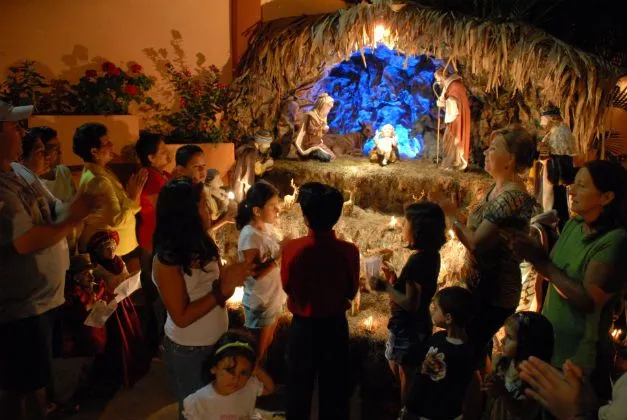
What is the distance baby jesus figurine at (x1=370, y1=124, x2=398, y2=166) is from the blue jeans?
5.88 metres

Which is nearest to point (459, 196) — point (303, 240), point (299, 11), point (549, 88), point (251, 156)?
point (549, 88)

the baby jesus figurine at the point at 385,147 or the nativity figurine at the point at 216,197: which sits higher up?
the baby jesus figurine at the point at 385,147

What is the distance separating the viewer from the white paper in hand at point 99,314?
4.12m

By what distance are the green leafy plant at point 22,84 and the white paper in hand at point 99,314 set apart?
3013mm

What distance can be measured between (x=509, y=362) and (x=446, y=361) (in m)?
0.35

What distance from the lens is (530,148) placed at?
3.27 m

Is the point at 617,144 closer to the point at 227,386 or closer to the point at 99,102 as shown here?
the point at 99,102

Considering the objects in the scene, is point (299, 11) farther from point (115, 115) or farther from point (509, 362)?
point (509, 362)

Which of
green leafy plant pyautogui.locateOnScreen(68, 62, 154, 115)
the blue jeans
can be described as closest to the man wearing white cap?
the blue jeans

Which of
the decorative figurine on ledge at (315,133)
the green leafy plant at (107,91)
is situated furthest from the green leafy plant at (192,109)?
the decorative figurine on ledge at (315,133)

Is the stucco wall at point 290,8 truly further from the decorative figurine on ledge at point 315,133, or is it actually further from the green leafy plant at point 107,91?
the green leafy plant at point 107,91

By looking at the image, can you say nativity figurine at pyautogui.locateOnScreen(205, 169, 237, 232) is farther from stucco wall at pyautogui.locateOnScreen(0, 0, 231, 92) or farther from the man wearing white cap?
the man wearing white cap

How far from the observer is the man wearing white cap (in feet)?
9.55

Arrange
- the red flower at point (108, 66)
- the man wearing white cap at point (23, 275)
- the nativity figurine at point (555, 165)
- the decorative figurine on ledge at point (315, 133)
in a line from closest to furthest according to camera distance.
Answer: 1. the man wearing white cap at point (23, 275)
2. the nativity figurine at point (555, 165)
3. the red flower at point (108, 66)
4. the decorative figurine on ledge at point (315, 133)
